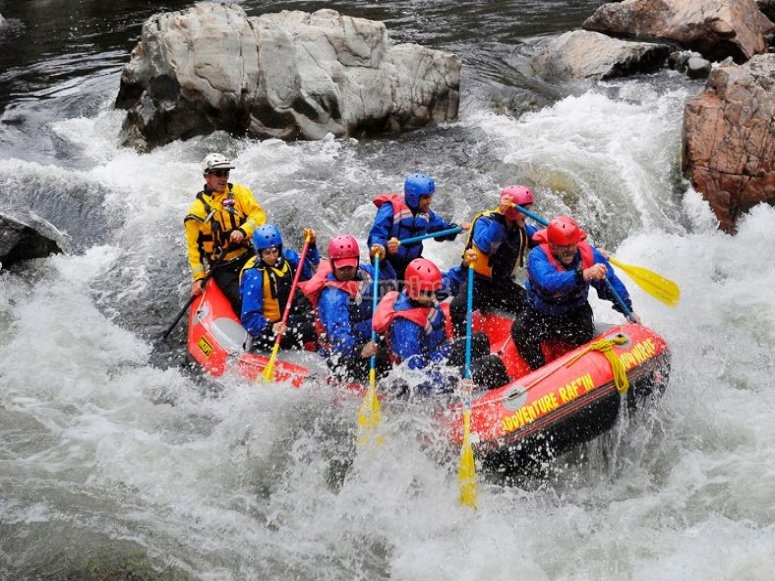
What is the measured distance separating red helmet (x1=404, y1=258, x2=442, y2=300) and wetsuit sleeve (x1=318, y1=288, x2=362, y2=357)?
66cm

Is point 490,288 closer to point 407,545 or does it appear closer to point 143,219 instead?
point 407,545

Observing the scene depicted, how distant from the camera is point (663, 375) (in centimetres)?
582

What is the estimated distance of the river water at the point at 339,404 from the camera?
5027 millimetres

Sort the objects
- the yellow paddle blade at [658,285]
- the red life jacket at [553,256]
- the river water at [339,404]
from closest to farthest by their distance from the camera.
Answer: the river water at [339,404], the red life jacket at [553,256], the yellow paddle blade at [658,285]

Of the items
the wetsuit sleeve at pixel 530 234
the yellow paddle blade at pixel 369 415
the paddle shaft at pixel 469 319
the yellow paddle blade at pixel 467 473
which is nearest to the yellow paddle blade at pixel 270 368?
the yellow paddle blade at pixel 369 415

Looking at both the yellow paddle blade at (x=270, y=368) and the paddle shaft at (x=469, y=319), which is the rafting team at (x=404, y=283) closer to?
the paddle shaft at (x=469, y=319)

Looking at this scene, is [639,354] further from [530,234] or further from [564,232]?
[530,234]

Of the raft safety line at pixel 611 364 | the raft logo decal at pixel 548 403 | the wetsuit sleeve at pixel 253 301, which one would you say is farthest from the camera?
the wetsuit sleeve at pixel 253 301

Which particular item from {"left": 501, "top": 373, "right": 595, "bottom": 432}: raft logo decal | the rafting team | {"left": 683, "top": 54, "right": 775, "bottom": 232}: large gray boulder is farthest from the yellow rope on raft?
{"left": 683, "top": 54, "right": 775, "bottom": 232}: large gray boulder

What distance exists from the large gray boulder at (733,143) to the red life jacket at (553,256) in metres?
4.22

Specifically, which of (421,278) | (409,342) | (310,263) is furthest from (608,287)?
(310,263)

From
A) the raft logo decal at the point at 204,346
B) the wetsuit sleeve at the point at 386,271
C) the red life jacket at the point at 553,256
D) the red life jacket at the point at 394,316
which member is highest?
the red life jacket at the point at 553,256

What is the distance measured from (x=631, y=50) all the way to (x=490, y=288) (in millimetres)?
7746

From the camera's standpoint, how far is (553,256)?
19.0 feet
